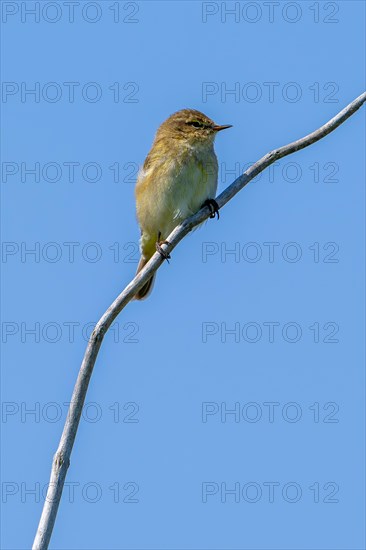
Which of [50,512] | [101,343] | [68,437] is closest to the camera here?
[50,512]

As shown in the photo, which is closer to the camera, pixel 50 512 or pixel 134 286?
pixel 50 512

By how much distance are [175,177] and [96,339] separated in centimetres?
464

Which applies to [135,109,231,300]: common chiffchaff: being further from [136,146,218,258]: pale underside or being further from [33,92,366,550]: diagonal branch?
[33,92,366,550]: diagonal branch

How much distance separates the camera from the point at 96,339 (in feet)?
13.6

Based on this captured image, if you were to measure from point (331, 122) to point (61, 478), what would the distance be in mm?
2563

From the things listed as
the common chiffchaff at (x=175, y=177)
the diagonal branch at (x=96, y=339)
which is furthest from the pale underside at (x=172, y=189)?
the diagonal branch at (x=96, y=339)

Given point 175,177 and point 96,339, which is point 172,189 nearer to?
point 175,177

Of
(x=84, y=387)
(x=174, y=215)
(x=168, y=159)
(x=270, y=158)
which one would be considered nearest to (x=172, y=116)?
(x=168, y=159)

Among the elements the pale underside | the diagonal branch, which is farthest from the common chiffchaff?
the diagonal branch

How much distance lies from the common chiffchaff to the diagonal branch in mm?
2754

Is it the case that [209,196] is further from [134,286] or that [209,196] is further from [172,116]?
[134,286]

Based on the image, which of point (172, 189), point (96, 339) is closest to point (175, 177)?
point (172, 189)

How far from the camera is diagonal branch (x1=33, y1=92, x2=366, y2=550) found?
3583mm

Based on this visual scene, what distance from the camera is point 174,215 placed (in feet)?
28.2
